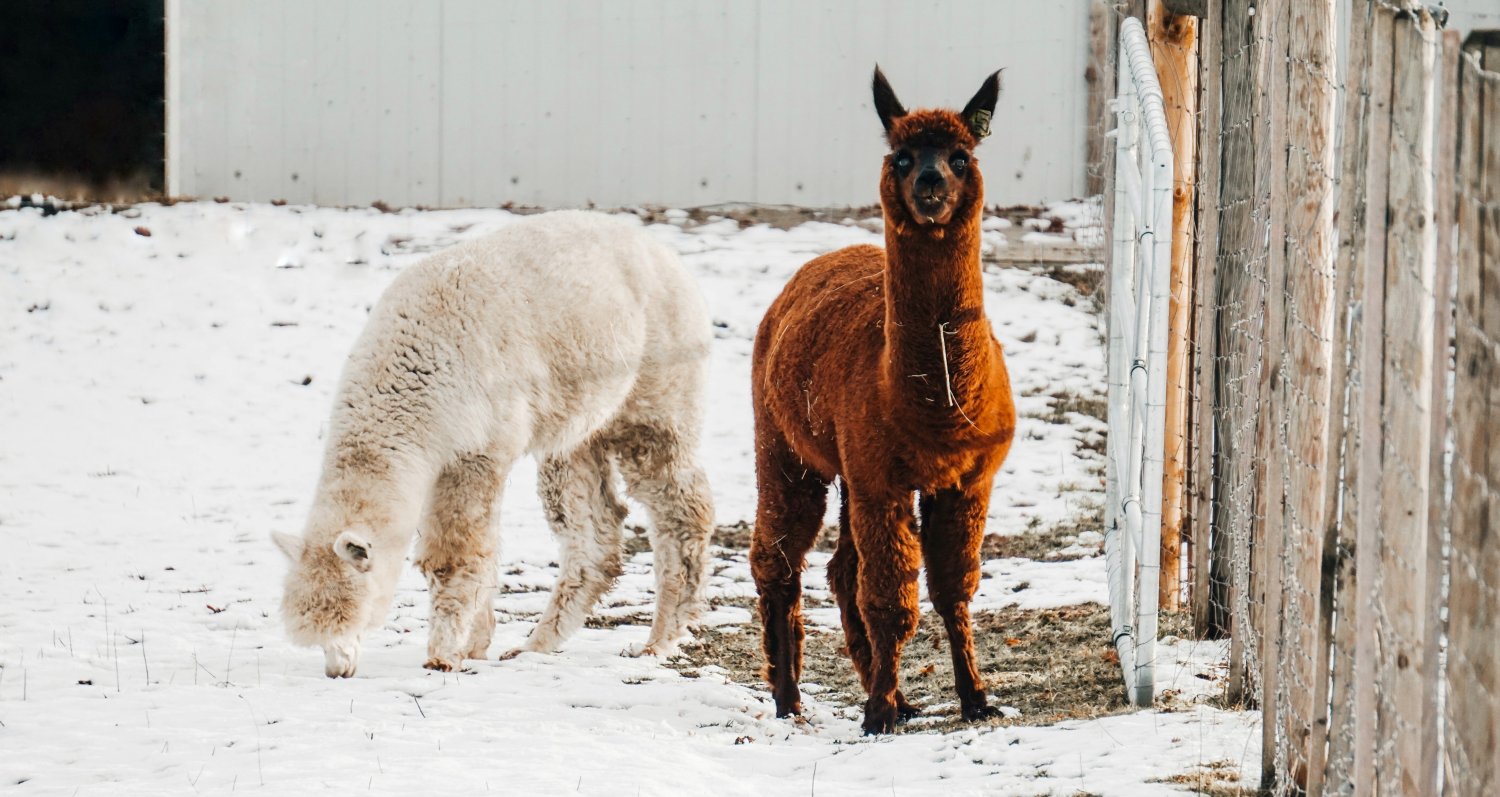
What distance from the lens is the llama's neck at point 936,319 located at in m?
3.95

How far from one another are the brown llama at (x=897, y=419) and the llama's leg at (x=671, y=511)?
1128mm

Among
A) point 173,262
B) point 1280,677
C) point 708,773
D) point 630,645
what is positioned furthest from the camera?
point 173,262

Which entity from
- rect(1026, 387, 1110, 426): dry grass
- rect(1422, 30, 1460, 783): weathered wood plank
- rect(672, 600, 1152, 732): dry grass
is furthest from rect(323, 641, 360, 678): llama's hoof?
rect(1026, 387, 1110, 426): dry grass

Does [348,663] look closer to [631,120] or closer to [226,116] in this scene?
[631,120]

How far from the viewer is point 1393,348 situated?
230 centimetres

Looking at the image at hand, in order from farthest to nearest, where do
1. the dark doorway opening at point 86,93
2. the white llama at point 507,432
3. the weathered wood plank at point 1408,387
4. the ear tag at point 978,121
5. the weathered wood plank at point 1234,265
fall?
1. the dark doorway opening at point 86,93
2. the white llama at point 507,432
3. the weathered wood plank at point 1234,265
4. the ear tag at point 978,121
5. the weathered wood plank at point 1408,387

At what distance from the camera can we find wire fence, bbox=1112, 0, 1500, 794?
6.93 feet

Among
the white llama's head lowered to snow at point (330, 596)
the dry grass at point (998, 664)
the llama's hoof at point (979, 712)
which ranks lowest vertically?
the dry grass at point (998, 664)

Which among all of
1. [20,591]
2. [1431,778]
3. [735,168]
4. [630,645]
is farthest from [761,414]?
[735,168]

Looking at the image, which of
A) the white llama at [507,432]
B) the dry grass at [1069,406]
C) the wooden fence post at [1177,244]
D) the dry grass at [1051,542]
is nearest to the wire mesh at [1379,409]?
the wooden fence post at [1177,244]

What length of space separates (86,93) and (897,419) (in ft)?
35.1

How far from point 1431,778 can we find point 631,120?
10381mm

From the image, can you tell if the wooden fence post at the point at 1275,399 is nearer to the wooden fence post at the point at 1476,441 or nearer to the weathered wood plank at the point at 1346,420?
the weathered wood plank at the point at 1346,420

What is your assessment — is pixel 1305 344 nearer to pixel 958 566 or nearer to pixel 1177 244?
pixel 958 566
